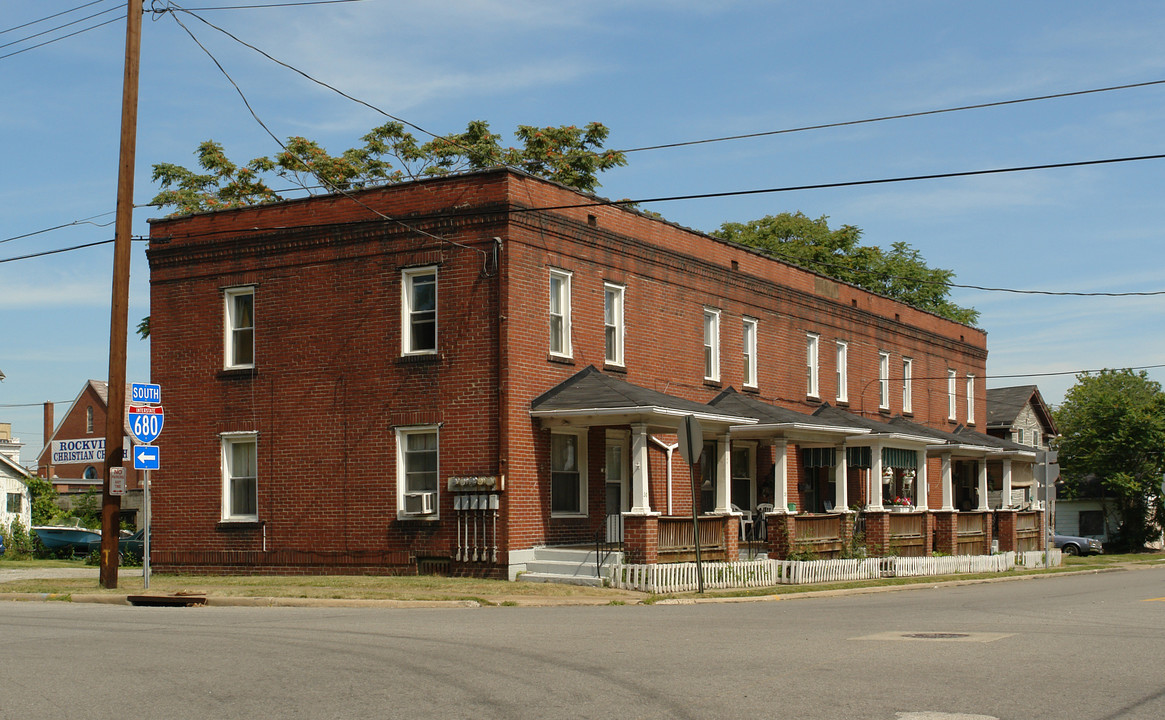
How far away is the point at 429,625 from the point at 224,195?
32533mm

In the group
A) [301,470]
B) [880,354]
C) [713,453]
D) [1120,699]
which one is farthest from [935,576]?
[1120,699]

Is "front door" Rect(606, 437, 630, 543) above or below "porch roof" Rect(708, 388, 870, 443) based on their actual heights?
below

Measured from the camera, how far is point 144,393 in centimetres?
2167

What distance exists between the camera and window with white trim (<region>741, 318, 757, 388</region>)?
33219 mm

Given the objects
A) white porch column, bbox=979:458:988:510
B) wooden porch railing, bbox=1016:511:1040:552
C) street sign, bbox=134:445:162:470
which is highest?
street sign, bbox=134:445:162:470

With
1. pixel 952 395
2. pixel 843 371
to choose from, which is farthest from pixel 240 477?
pixel 952 395

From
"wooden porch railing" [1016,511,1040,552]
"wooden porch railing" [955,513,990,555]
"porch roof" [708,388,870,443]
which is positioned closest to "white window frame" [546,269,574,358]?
"porch roof" [708,388,870,443]

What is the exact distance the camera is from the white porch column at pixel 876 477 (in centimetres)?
3180

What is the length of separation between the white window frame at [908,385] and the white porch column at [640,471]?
20.7 meters

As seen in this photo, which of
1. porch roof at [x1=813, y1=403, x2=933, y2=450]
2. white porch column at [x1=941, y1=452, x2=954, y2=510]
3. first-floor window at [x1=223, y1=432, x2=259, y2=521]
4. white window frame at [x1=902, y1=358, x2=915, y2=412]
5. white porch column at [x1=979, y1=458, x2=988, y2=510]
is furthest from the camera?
white window frame at [x1=902, y1=358, x2=915, y2=412]

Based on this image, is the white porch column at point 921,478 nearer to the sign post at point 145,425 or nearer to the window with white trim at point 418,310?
the window with white trim at point 418,310

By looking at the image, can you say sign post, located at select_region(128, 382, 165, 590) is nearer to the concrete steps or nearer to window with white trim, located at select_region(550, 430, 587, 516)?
the concrete steps

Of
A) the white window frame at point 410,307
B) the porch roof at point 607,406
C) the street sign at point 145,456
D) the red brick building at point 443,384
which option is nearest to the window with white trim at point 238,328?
the red brick building at point 443,384

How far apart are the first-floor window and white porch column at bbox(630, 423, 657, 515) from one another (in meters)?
8.79
